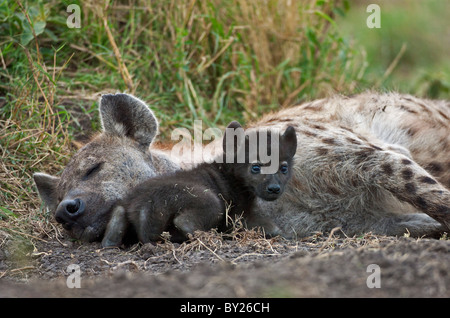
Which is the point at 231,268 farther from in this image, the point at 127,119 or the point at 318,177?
the point at 127,119

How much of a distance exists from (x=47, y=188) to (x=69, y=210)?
2.44 feet

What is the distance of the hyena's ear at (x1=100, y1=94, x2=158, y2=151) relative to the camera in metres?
4.10

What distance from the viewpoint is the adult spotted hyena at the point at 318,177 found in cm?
375

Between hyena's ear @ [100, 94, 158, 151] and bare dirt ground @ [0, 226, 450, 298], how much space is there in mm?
767

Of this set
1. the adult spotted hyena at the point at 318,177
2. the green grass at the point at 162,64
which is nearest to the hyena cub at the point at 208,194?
the adult spotted hyena at the point at 318,177

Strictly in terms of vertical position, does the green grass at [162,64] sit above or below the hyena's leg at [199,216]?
above

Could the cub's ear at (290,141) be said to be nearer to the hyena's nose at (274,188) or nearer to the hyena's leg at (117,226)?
the hyena's nose at (274,188)

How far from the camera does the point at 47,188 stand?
163 inches

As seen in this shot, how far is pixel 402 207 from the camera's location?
4.21 meters

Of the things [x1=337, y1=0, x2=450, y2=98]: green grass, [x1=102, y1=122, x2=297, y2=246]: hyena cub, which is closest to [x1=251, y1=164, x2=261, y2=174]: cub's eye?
[x1=102, y1=122, x2=297, y2=246]: hyena cub

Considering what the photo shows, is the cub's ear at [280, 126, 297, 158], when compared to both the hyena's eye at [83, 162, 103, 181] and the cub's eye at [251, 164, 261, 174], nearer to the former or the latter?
the cub's eye at [251, 164, 261, 174]

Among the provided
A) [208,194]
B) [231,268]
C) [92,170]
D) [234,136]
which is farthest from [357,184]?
[92,170]
